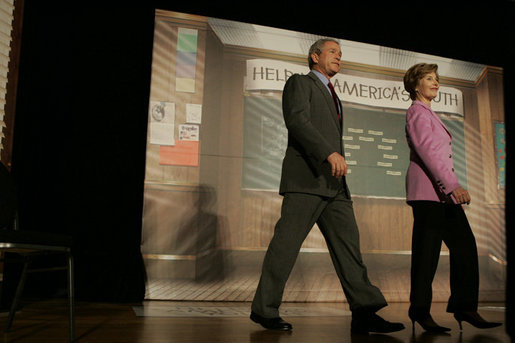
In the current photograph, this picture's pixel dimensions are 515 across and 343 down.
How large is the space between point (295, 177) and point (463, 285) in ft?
2.70

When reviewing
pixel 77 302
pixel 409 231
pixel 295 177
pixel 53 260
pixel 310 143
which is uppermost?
pixel 310 143

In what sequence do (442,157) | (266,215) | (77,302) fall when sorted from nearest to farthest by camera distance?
(442,157), (77,302), (266,215)

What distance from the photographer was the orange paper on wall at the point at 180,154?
3471mm

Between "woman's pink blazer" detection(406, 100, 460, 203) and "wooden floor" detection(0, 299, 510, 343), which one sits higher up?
"woman's pink blazer" detection(406, 100, 460, 203)

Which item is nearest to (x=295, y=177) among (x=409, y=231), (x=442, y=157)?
(x=442, y=157)

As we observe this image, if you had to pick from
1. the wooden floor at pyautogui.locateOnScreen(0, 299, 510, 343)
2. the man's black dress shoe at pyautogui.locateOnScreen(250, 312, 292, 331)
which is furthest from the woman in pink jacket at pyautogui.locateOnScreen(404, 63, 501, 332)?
the man's black dress shoe at pyautogui.locateOnScreen(250, 312, 292, 331)

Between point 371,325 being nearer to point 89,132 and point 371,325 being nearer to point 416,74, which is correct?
point 416,74

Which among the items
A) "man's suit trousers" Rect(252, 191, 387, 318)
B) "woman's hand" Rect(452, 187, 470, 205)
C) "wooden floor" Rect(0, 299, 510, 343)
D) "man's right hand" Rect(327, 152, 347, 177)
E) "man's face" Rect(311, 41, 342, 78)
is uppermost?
"man's face" Rect(311, 41, 342, 78)

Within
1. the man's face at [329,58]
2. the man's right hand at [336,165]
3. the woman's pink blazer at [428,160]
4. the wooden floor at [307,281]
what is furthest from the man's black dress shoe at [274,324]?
the wooden floor at [307,281]

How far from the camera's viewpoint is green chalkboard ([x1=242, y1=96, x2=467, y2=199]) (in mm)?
3650

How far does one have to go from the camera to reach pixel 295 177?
2.03 metres

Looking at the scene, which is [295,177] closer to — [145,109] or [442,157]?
[442,157]

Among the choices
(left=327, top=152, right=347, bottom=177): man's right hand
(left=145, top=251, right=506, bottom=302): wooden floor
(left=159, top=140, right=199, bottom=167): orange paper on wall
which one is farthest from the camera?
(left=159, top=140, right=199, bottom=167): orange paper on wall

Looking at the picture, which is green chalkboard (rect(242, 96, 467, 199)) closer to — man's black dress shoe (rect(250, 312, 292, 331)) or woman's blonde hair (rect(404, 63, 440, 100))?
woman's blonde hair (rect(404, 63, 440, 100))
